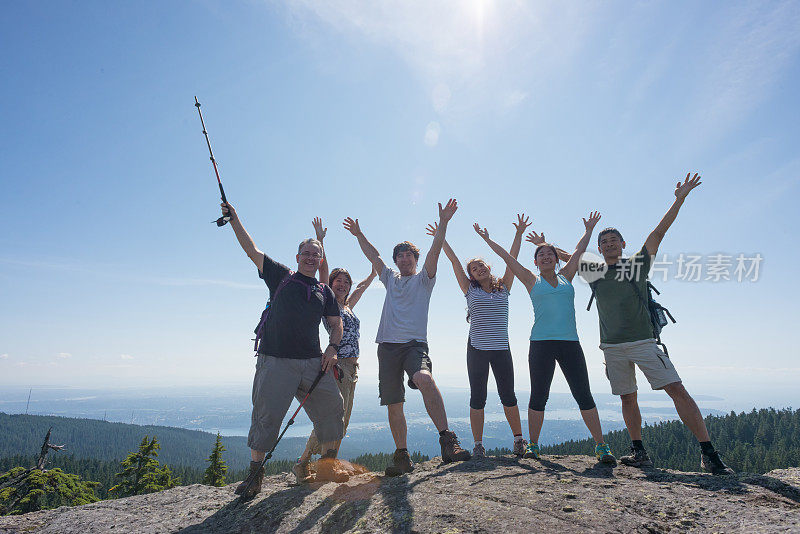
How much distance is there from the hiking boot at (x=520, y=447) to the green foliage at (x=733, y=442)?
85500mm

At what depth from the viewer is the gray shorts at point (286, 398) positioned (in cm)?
536

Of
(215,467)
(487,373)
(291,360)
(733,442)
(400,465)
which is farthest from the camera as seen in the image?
(733,442)

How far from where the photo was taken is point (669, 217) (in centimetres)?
650

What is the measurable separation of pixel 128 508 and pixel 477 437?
18.7 ft

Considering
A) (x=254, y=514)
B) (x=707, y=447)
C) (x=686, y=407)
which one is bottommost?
(x=254, y=514)

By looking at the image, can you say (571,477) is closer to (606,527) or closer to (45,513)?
(606,527)

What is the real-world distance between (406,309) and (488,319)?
1574mm

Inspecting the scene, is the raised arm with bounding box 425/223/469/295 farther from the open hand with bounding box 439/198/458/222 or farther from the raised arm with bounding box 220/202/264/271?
the raised arm with bounding box 220/202/264/271

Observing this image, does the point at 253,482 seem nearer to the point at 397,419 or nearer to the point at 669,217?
the point at 397,419

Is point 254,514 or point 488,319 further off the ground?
point 488,319

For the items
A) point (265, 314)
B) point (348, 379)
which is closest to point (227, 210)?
point (265, 314)

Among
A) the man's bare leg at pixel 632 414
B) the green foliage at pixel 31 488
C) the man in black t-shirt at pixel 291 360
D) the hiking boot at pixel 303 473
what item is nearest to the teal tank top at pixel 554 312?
the man's bare leg at pixel 632 414

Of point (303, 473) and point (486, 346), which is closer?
point (303, 473)

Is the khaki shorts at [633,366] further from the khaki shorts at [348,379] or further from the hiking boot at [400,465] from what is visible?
the khaki shorts at [348,379]
